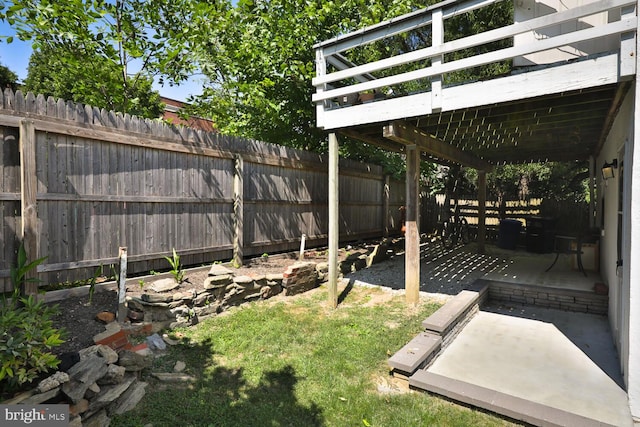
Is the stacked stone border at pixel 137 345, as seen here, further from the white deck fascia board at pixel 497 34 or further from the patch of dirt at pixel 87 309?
the white deck fascia board at pixel 497 34

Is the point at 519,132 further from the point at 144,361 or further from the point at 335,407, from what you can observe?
the point at 144,361

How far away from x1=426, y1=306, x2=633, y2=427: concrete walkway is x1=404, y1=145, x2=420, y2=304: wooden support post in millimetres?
891

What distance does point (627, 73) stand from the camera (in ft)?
8.82

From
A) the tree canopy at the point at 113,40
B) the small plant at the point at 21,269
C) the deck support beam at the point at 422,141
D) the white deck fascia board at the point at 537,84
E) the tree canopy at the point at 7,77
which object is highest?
the tree canopy at the point at 7,77

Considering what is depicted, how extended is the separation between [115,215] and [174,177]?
96 centimetres

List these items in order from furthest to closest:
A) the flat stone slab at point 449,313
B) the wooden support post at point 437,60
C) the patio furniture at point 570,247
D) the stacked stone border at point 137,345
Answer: the patio furniture at point 570,247, the wooden support post at point 437,60, the flat stone slab at point 449,313, the stacked stone border at point 137,345

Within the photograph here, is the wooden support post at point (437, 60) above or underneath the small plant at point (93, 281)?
above

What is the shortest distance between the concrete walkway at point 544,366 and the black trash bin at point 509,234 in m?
5.06

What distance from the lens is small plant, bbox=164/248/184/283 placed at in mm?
4520

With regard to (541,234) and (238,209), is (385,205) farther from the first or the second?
(238,209)

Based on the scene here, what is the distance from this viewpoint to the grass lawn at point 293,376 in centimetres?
256

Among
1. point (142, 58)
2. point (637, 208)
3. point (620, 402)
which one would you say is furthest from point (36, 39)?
point (620, 402)

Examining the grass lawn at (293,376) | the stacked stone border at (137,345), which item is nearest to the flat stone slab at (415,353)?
the grass lawn at (293,376)

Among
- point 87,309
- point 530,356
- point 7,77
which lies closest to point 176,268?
point 87,309
